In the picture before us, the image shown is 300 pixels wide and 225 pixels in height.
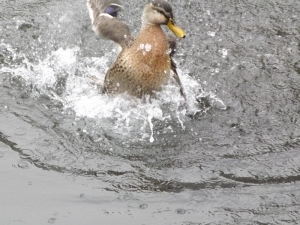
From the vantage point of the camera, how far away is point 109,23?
19.3 ft

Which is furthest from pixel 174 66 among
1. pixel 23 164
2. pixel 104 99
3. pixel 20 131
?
pixel 23 164

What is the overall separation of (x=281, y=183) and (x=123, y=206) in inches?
47.2

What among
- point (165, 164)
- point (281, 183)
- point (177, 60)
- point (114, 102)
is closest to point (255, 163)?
point (281, 183)

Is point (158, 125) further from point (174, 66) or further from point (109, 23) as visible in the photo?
point (109, 23)

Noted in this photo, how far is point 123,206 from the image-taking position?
14.1 ft

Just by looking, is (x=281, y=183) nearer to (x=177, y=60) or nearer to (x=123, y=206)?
(x=123, y=206)

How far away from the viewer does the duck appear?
A: 5363 millimetres

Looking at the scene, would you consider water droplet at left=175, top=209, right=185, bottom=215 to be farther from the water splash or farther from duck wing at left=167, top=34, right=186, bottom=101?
duck wing at left=167, top=34, right=186, bottom=101

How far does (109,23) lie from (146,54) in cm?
70

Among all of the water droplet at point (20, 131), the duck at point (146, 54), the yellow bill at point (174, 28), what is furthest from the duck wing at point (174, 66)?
the water droplet at point (20, 131)

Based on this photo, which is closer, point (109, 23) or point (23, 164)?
point (23, 164)

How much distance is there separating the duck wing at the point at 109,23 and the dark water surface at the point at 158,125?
1.81 feet

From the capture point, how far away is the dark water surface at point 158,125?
432 centimetres

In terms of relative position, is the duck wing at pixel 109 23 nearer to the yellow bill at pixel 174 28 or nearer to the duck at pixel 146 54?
the duck at pixel 146 54
